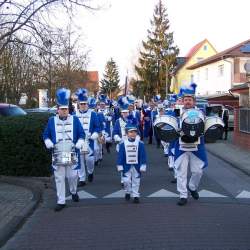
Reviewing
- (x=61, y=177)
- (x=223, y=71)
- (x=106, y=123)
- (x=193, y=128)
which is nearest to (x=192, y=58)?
(x=223, y=71)

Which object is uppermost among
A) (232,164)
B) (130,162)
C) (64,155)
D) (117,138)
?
(117,138)

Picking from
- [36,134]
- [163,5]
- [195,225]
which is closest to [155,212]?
[195,225]

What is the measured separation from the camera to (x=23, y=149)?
35.7 feet

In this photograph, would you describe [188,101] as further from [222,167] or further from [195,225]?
[222,167]

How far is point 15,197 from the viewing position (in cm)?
937

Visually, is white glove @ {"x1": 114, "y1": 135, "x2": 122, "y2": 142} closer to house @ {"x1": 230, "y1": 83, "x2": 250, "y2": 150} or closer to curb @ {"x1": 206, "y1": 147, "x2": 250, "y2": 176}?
curb @ {"x1": 206, "y1": 147, "x2": 250, "y2": 176}

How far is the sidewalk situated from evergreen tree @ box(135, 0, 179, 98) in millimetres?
52999

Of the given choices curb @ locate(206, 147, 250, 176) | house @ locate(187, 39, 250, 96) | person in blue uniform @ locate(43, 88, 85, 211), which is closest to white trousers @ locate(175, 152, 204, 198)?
person in blue uniform @ locate(43, 88, 85, 211)

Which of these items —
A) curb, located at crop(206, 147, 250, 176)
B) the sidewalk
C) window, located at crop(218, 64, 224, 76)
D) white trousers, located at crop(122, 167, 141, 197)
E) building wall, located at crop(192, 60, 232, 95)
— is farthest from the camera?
window, located at crop(218, 64, 224, 76)

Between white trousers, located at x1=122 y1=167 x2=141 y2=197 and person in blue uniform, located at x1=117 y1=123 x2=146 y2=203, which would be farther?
person in blue uniform, located at x1=117 y1=123 x2=146 y2=203

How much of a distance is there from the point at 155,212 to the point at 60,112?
2.28 meters

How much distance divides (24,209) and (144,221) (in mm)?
1984

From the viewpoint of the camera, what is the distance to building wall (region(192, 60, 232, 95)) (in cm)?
4934

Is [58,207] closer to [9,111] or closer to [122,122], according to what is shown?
[122,122]
